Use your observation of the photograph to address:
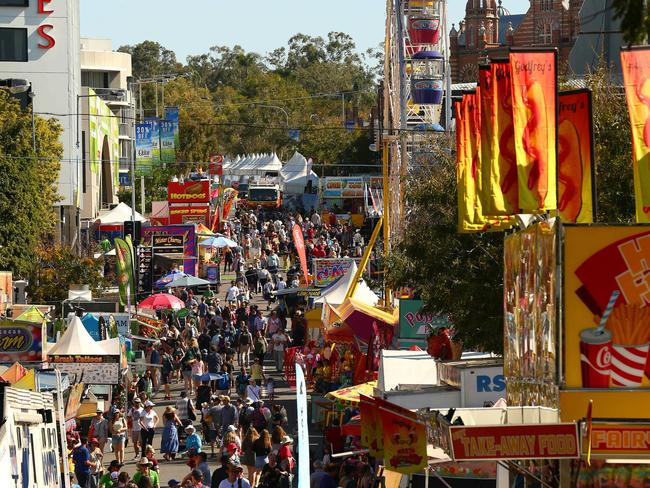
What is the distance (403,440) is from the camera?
11805 mm

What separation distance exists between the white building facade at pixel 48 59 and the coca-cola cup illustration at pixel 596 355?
5477 centimetres

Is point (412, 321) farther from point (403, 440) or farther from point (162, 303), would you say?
point (403, 440)


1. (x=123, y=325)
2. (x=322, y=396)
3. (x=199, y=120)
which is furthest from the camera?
(x=199, y=120)

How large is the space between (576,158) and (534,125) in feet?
2.43

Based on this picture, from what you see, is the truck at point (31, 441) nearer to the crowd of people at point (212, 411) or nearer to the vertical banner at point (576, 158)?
the crowd of people at point (212, 411)

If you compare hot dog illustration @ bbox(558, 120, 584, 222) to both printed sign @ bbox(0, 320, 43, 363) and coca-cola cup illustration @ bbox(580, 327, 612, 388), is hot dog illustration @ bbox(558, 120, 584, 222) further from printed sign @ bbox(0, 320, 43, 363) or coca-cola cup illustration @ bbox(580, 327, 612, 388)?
printed sign @ bbox(0, 320, 43, 363)

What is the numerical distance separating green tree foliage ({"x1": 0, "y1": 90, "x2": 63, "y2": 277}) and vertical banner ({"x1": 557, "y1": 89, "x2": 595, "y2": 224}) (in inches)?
1399

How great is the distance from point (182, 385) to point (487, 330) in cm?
1575

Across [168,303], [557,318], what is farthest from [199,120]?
[557,318]

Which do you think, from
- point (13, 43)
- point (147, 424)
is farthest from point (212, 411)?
point (13, 43)

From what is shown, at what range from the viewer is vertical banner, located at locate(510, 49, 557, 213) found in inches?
518

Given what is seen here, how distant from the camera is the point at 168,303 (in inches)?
1561

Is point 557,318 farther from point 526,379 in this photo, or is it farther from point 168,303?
point 168,303

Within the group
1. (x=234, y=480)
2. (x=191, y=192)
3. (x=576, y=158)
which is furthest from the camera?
(x=191, y=192)
